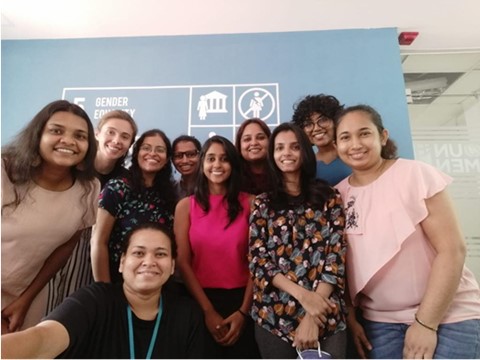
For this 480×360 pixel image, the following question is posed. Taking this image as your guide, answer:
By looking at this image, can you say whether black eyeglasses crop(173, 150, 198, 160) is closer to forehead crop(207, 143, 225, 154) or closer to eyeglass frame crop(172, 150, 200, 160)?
eyeglass frame crop(172, 150, 200, 160)

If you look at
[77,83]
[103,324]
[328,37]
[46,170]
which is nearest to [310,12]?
[328,37]

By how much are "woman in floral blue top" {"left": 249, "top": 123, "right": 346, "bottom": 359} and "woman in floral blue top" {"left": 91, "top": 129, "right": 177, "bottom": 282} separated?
1.90 feet

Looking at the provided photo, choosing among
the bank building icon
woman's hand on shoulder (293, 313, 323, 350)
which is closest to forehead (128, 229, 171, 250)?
woman's hand on shoulder (293, 313, 323, 350)

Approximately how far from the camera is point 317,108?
6.77 feet

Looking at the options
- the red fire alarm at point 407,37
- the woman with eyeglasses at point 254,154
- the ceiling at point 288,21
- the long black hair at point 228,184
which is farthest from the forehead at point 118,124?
the red fire alarm at point 407,37

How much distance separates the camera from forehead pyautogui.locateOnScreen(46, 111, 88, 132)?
4.67 feet

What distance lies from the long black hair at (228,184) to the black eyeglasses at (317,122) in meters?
0.56

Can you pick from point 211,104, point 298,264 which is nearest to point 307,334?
point 298,264

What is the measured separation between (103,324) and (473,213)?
9.54 ft

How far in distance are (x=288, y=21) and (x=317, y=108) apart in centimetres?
111

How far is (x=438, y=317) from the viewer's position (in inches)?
46.3

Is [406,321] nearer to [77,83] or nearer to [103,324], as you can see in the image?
[103,324]

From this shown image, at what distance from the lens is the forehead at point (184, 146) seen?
2010 mm

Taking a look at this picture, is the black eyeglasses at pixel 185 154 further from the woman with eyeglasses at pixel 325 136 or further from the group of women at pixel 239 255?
the woman with eyeglasses at pixel 325 136
